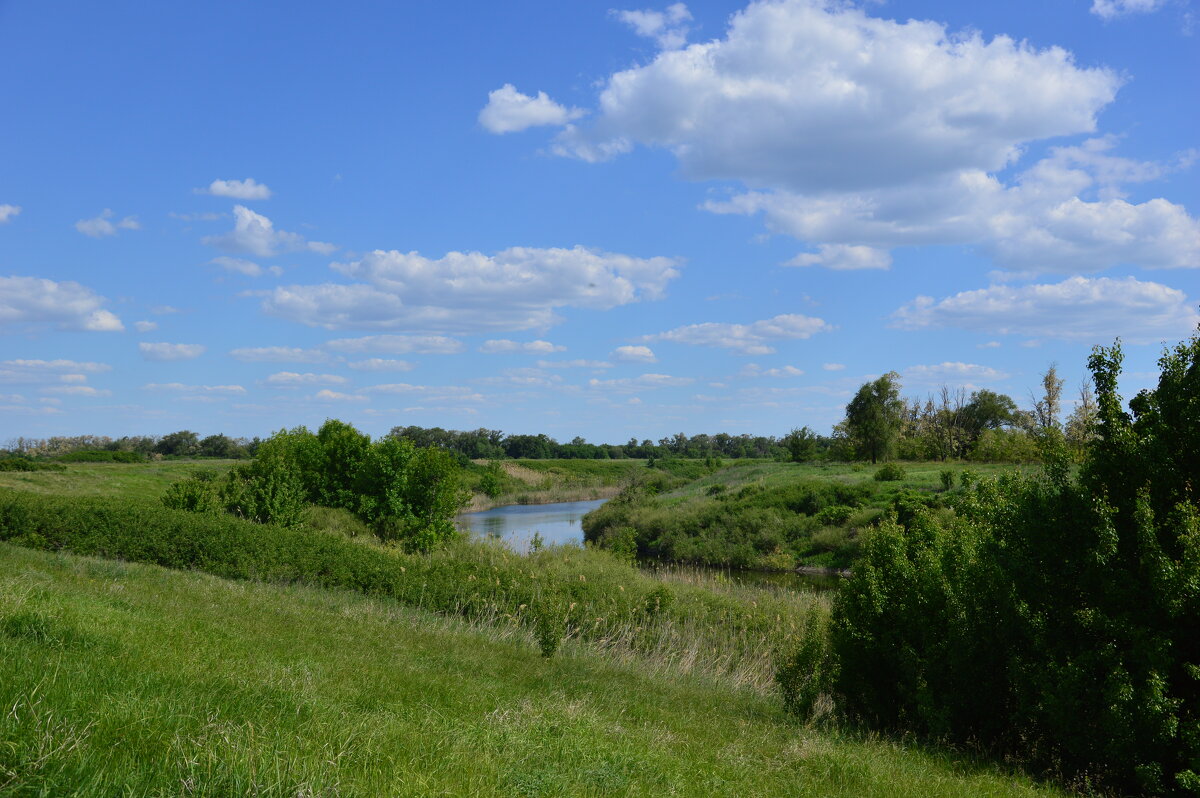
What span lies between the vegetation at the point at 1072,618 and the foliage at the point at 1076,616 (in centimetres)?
2

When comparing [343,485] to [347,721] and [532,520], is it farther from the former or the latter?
[532,520]

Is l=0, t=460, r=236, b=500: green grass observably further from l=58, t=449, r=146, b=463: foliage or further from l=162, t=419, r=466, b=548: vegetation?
l=58, t=449, r=146, b=463: foliage

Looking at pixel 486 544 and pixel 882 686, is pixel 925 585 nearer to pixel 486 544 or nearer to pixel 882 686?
pixel 882 686

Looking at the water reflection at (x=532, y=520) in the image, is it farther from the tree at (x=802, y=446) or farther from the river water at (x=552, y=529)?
the tree at (x=802, y=446)

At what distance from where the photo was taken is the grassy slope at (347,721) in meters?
3.73

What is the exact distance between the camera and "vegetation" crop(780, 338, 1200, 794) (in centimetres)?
671

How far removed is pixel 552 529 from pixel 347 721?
160 feet

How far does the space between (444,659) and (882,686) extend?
542 centimetres

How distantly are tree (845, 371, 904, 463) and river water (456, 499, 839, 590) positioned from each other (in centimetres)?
2265

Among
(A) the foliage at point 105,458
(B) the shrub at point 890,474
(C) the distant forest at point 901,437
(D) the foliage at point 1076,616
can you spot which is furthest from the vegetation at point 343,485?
(A) the foliage at point 105,458

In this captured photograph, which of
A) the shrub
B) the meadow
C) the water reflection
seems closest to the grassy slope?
the meadow

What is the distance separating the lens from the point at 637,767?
5.46 meters

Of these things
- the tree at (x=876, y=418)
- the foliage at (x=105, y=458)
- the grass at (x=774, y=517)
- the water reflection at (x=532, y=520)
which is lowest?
the water reflection at (x=532, y=520)

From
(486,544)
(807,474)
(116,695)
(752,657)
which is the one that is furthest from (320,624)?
(807,474)
